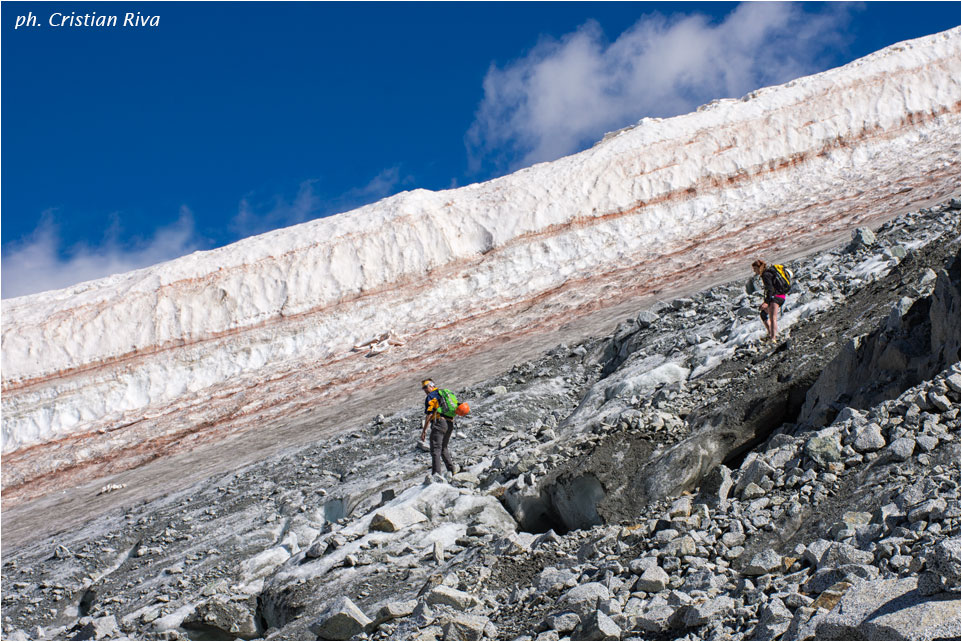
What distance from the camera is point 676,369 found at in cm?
1075

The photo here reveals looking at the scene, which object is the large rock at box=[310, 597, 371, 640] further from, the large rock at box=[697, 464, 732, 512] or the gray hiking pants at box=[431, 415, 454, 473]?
the gray hiking pants at box=[431, 415, 454, 473]

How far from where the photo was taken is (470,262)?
30188mm

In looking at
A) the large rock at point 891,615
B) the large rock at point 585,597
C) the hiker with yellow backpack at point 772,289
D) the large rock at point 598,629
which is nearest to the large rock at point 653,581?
the large rock at point 585,597

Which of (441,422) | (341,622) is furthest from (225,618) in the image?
(441,422)

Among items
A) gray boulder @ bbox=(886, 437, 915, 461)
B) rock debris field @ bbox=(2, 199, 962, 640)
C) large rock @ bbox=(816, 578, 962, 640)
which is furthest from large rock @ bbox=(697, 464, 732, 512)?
large rock @ bbox=(816, 578, 962, 640)

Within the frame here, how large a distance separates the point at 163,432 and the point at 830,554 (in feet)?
73.0

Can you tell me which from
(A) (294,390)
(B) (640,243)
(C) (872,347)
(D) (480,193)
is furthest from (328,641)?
(D) (480,193)

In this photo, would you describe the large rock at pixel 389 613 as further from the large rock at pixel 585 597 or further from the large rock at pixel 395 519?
the large rock at pixel 395 519

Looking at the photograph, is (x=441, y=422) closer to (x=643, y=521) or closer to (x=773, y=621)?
(x=643, y=521)

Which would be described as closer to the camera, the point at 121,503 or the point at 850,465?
the point at 850,465

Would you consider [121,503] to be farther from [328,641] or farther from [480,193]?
[480,193]

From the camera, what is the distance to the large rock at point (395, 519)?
8086 millimetres

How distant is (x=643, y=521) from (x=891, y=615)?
268cm

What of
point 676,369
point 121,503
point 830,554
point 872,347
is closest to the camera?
point 830,554
